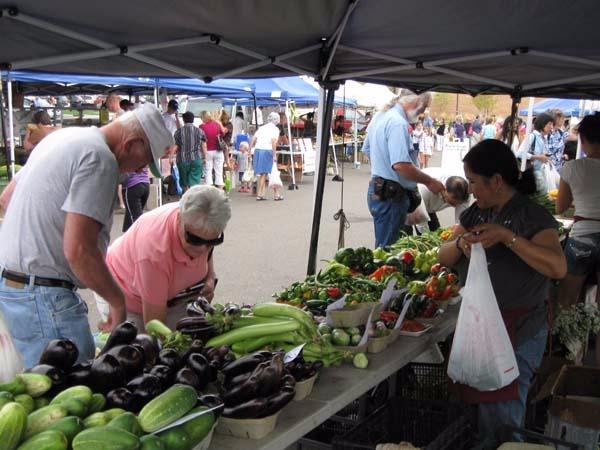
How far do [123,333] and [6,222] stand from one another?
3.31ft

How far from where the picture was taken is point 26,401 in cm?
171

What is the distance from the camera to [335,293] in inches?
136

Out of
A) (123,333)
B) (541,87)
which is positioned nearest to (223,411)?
(123,333)

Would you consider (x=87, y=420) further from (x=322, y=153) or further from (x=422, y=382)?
(x=322, y=153)

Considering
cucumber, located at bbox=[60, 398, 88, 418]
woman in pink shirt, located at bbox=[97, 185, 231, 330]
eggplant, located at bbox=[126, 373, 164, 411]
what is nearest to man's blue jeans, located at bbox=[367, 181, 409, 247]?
woman in pink shirt, located at bbox=[97, 185, 231, 330]

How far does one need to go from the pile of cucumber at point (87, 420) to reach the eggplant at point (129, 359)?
17cm

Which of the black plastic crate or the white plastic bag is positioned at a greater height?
the white plastic bag

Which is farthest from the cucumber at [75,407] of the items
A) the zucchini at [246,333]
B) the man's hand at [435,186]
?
Answer: the man's hand at [435,186]

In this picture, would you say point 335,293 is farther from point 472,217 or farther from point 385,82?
point 385,82

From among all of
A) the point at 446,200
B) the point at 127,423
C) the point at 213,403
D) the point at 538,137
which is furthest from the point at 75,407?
the point at 538,137

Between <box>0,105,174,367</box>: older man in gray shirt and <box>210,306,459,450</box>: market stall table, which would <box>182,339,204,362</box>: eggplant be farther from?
<box>0,105,174,367</box>: older man in gray shirt

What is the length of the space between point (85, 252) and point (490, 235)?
174 centimetres

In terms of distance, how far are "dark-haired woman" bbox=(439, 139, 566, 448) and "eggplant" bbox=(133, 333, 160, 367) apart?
4.87 feet

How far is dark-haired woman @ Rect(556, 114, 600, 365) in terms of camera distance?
516 centimetres
